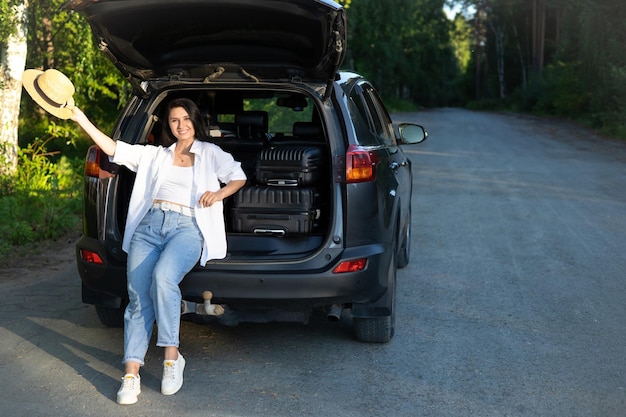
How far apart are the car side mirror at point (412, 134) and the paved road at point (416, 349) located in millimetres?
1221

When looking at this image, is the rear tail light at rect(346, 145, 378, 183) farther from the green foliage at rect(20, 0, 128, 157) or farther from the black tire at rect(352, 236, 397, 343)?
the green foliage at rect(20, 0, 128, 157)

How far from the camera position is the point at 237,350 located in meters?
5.48

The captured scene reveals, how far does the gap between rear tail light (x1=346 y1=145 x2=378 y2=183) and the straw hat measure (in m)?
1.66

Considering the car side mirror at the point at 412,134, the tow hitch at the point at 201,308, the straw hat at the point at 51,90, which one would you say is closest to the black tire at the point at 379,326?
the tow hitch at the point at 201,308

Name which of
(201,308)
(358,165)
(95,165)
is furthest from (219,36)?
(201,308)

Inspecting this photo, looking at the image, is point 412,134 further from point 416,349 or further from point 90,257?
point 90,257

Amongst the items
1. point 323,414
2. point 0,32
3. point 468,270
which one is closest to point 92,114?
point 0,32

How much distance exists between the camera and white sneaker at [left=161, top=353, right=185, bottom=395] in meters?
4.60

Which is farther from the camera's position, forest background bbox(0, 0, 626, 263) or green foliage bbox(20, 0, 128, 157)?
green foliage bbox(20, 0, 128, 157)

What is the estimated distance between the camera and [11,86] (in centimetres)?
1072

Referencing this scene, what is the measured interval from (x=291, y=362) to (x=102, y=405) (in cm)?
124

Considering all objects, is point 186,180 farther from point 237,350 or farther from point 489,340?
point 489,340

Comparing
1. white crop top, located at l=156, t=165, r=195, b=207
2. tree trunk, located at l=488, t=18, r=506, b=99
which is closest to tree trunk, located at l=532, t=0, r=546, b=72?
tree trunk, located at l=488, t=18, r=506, b=99

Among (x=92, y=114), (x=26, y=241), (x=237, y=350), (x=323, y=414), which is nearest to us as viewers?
(x=323, y=414)
